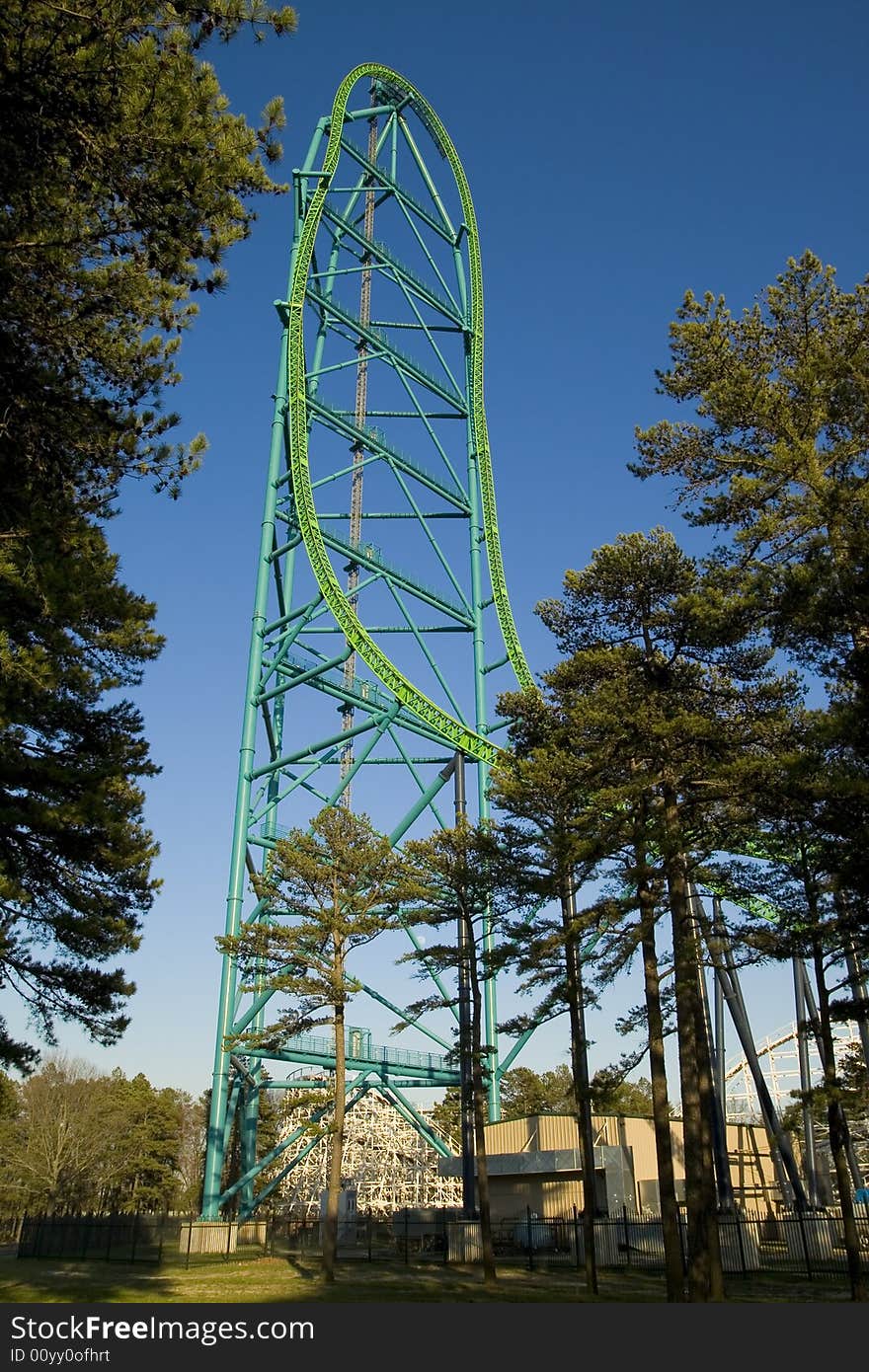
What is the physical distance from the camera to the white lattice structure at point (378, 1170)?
1517 inches

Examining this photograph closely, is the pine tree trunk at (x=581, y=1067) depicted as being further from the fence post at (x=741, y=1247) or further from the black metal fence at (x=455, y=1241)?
the black metal fence at (x=455, y=1241)

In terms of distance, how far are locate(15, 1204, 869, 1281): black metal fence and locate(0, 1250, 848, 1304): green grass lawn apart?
0.91 meters

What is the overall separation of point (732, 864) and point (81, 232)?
12257 mm

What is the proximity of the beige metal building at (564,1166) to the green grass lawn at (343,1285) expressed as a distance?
17.2ft

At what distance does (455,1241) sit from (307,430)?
2065 cm

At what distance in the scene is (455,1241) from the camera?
21453mm

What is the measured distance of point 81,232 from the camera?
30.5 ft

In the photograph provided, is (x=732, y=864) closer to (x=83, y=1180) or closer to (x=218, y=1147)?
(x=218, y=1147)

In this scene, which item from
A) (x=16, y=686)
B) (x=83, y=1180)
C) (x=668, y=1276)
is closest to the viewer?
(x=16, y=686)

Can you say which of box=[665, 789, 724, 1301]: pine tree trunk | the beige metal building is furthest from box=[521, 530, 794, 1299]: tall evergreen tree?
the beige metal building

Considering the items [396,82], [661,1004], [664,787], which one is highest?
[396,82]

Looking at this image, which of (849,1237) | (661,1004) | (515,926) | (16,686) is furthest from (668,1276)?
(16,686)

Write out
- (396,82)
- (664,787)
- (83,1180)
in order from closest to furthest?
1. (664,787)
2. (396,82)
3. (83,1180)

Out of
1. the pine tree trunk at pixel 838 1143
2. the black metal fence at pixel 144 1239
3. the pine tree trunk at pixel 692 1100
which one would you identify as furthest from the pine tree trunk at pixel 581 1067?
the black metal fence at pixel 144 1239
